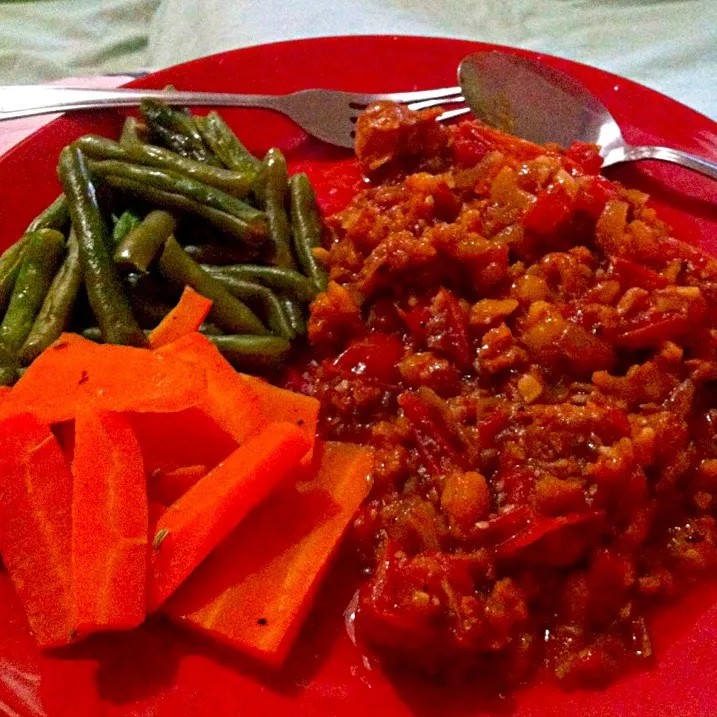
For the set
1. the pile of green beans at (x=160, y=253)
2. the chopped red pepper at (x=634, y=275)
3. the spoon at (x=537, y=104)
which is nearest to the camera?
the chopped red pepper at (x=634, y=275)

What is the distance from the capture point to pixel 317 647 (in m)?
2.21

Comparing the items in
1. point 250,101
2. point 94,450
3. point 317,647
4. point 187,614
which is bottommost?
point 317,647

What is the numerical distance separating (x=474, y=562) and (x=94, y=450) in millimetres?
1143

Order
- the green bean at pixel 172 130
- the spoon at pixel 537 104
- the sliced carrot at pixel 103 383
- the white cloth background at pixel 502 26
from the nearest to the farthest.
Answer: the sliced carrot at pixel 103 383
the green bean at pixel 172 130
the spoon at pixel 537 104
the white cloth background at pixel 502 26

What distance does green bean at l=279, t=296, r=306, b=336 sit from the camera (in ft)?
9.85

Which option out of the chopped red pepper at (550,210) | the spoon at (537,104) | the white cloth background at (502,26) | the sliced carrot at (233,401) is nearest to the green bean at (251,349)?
the sliced carrot at (233,401)

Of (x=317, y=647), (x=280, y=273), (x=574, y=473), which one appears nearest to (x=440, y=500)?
(x=574, y=473)

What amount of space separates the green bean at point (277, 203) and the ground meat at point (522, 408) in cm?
24

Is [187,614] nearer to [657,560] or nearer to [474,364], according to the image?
[474,364]

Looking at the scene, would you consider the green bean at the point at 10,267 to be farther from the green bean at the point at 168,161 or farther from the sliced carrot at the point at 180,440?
the sliced carrot at the point at 180,440

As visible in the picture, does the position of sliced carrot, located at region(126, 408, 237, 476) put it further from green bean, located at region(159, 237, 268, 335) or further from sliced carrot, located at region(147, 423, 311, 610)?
green bean, located at region(159, 237, 268, 335)

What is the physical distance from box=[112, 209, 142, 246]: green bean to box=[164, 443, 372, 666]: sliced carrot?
1.34m

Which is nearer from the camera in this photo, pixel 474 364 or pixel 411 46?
pixel 474 364

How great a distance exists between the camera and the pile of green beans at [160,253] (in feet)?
9.17
